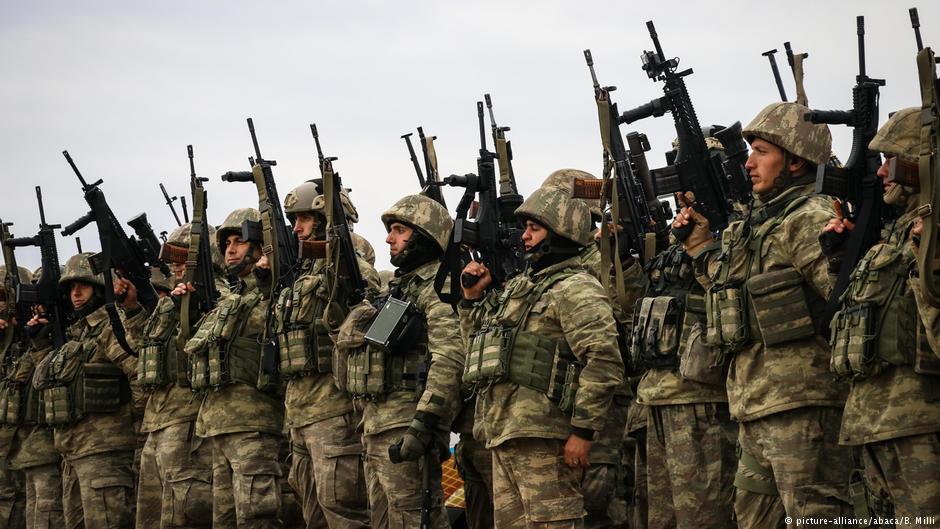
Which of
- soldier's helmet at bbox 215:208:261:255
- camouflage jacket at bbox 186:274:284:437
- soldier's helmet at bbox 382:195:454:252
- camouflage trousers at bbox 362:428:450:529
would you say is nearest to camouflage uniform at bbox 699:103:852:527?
camouflage trousers at bbox 362:428:450:529

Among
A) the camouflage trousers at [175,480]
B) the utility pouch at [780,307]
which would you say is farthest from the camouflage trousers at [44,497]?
the utility pouch at [780,307]

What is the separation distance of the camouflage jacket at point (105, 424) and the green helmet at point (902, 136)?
28.2 feet

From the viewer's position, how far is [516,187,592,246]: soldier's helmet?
9.12 metres

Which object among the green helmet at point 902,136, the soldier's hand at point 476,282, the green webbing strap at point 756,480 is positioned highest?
the green helmet at point 902,136

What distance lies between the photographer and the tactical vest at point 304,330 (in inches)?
425

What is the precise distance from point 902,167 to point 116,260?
9.12 m

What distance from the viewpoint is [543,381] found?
28.3ft

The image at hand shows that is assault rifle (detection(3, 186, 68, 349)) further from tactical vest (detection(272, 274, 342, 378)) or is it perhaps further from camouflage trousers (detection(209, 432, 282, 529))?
tactical vest (detection(272, 274, 342, 378))

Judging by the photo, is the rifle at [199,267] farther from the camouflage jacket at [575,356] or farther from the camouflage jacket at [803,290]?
the camouflage jacket at [803,290]

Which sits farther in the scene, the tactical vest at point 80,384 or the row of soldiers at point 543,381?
the tactical vest at point 80,384

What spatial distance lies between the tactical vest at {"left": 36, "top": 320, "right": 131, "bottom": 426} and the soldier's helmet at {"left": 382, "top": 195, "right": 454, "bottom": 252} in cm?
456

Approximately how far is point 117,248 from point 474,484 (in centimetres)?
555

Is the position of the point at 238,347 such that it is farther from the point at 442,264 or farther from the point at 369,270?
the point at 442,264

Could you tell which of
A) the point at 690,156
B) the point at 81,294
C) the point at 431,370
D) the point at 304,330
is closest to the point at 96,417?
the point at 81,294
